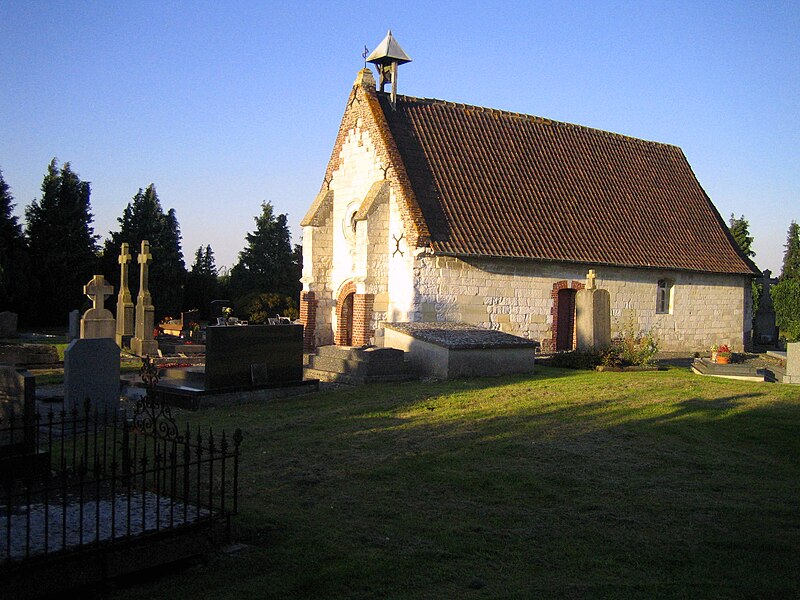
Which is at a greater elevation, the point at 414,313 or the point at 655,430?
the point at 414,313

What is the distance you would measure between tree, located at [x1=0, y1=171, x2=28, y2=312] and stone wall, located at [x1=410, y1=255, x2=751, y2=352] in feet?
69.9

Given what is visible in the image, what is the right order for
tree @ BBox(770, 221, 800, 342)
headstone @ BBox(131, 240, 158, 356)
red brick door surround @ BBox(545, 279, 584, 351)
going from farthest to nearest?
tree @ BBox(770, 221, 800, 342)
red brick door surround @ BBox(545, 279, 584, 351)
headstone @ BBox(131, 240, 158, 356)

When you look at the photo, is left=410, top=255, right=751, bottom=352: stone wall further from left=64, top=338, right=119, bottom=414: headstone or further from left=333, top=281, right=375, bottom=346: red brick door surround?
left=64, top=338, right=119, bottom=414: headstone

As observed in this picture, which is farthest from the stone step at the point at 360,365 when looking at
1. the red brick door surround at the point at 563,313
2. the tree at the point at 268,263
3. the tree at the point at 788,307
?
the tree at the point at 788,307

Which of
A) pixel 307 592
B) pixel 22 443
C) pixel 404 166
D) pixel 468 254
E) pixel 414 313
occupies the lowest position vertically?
pixel 307 592

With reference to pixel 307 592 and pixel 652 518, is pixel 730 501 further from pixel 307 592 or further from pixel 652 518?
pixel 307 592

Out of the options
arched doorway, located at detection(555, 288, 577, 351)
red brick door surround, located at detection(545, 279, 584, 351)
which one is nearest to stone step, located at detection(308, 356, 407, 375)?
red brick door surround, located at detection(545, 279, 584, 351)

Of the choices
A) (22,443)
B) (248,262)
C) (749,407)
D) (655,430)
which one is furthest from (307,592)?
(248,262)

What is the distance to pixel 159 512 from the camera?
6.30 meters

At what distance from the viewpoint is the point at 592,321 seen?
19.5 metres

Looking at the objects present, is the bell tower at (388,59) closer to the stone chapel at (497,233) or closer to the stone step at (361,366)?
the stone chapel at (497,233)

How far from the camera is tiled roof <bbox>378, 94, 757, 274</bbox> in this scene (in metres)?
22.9

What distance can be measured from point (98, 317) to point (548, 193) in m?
14.2

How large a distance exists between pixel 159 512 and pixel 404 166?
56.9 feet
